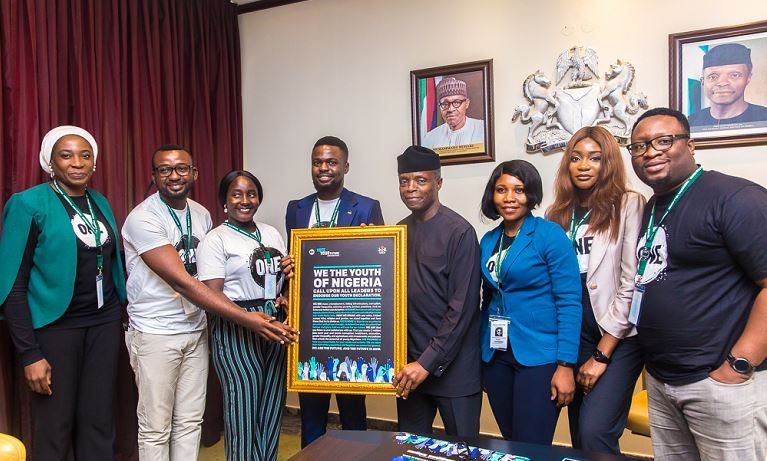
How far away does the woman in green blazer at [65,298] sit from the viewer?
2162mm

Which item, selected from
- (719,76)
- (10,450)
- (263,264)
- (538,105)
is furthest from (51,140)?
(719,76)

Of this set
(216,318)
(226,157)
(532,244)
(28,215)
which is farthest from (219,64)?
(532,244)

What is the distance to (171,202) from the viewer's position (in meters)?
2.41

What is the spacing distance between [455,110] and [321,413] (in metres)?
1.93

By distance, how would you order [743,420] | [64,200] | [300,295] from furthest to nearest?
[64,200]
[300,295]
[743,420]

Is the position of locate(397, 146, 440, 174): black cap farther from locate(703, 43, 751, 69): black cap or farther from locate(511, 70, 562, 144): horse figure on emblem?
locate(703, 43, 751, 69): black cap

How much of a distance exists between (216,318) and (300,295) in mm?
395

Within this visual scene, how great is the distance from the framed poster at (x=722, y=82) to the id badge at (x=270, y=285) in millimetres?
2240

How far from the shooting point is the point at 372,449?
150cm

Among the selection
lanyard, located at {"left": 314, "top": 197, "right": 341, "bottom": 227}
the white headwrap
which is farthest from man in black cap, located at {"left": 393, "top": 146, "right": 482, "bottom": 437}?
the white headwrap

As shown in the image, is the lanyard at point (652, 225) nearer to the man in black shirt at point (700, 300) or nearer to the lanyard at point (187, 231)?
the man in black shirt at point (700, 300)

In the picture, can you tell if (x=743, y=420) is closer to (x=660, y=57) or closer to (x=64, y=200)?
(x=660, y=57)

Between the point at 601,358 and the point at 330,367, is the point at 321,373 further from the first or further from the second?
the point at 601,358

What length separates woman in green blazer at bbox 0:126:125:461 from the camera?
2.16 m
